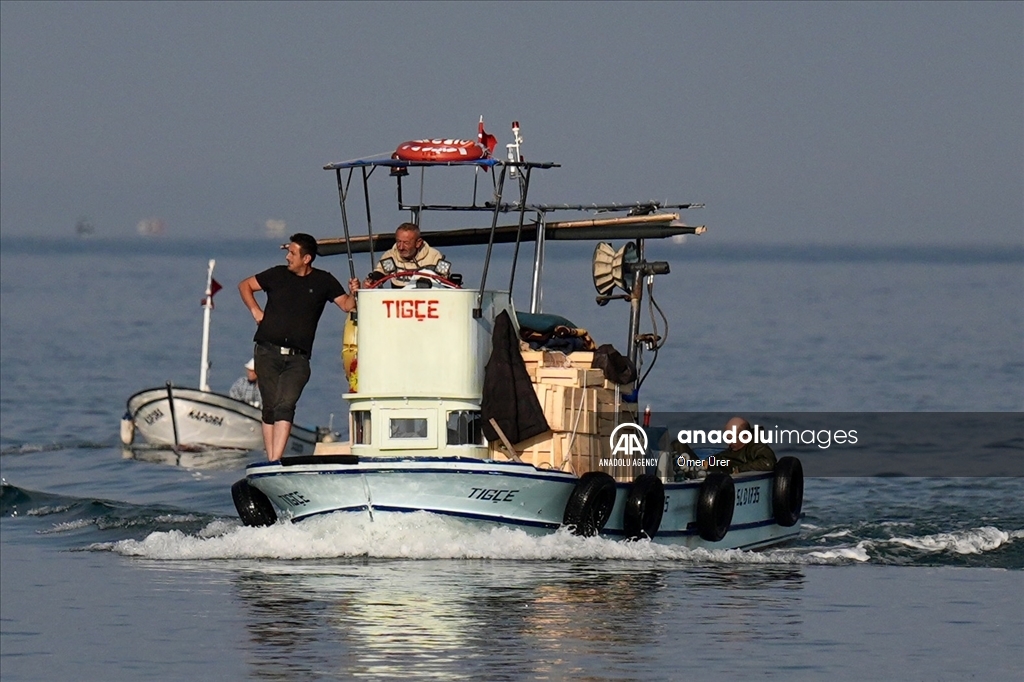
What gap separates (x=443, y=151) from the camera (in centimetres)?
2070

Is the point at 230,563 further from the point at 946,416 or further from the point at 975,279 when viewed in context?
the point at 975,279

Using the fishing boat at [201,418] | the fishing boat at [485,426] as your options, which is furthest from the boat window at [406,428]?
the fishing boat at [201,418]

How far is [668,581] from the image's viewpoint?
1883cm

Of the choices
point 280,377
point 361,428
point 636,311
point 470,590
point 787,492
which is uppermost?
point 636,311

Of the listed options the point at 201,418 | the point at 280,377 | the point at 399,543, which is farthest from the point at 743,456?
the point at 201,418

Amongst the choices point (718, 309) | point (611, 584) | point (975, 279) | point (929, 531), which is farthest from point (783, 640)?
point (975, 279)

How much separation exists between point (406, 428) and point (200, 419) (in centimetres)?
1619

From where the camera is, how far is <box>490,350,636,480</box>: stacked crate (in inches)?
804

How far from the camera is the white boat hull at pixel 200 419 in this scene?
35.5m

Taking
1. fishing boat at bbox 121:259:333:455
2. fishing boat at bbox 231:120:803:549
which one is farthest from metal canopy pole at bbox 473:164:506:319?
fishing boat at bbox 121:259:333:455

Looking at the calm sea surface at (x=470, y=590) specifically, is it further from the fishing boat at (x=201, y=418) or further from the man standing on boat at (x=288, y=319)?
the man standing on boat at (x=288, y=319)

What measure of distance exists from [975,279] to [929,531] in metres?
119

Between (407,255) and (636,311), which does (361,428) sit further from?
(636,311)

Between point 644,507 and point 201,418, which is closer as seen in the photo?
point 644,507
